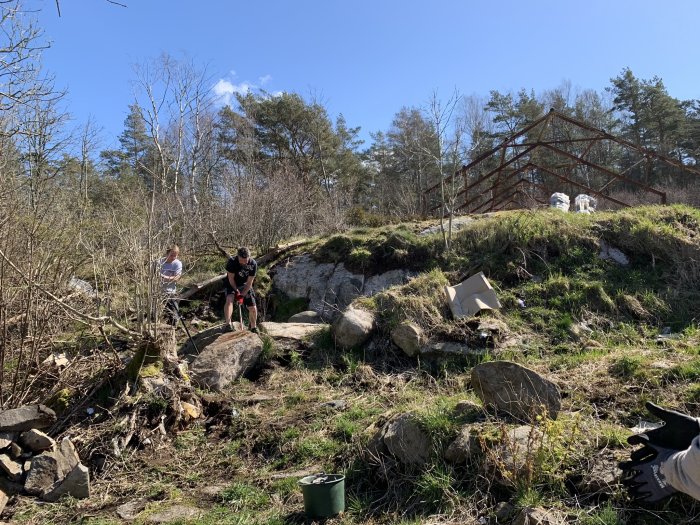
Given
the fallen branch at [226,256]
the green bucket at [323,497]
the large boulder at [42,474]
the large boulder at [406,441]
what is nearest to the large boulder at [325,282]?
the fallen branch at [226,256]

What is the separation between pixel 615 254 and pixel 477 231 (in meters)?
2.26

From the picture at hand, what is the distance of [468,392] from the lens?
200 inches

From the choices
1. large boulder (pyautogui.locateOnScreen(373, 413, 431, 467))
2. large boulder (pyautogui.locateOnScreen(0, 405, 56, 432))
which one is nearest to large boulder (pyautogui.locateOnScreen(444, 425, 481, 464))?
large boulder (pyautogui.locateOnScreen(373, 413, 431, 467))

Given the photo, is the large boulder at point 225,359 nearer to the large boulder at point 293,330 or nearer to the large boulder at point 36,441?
the large boulder at point 293,330

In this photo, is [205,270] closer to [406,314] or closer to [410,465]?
[406,314]

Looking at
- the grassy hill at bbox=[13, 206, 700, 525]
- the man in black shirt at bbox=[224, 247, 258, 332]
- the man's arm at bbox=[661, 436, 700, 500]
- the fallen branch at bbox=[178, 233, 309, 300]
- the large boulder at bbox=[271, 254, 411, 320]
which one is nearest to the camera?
the man's arm at bbox=[661, 436, 700, 500]

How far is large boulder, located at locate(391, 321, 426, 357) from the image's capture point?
6711 mm

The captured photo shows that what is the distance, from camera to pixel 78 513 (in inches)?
164

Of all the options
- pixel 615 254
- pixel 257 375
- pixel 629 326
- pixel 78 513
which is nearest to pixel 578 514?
pixel 78 513

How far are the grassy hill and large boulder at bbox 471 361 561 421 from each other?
0.16m

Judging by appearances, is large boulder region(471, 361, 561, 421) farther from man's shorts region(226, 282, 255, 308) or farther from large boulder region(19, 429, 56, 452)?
man's shorts region(226, 282, 255, 308)

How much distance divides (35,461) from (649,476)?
4.95m

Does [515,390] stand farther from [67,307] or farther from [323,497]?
[67,307]

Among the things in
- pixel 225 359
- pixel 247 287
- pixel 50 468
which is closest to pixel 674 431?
pixel 50 468
